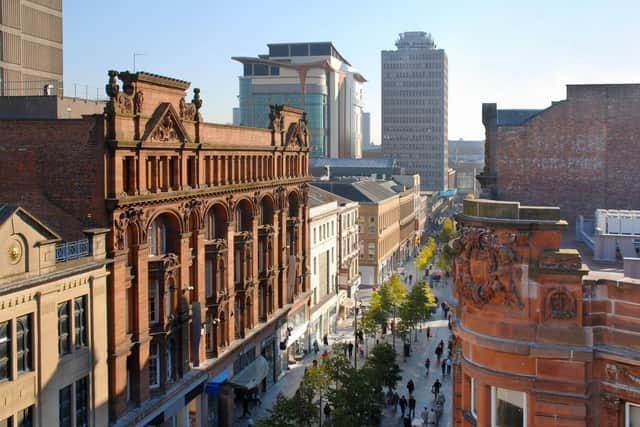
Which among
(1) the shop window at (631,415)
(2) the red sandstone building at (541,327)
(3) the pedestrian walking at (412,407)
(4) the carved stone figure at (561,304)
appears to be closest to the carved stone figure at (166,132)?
(2) the red sandstone building at (541,327)

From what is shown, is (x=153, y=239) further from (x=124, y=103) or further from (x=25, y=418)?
(x=25, y=418)

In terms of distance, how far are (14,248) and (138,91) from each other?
1202 cm

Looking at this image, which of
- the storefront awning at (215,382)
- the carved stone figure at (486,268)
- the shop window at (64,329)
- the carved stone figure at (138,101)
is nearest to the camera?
the carved stone figure at (486,268)

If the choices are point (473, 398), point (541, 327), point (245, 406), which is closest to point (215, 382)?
point (245, 406)

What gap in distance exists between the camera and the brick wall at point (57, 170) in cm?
3556

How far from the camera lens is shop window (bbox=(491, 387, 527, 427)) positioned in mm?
20578

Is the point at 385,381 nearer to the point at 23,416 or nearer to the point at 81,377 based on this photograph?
the point at 81,377

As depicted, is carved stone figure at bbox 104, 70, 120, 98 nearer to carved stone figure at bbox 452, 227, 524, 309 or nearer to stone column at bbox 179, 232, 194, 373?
stone column at bbox 179, 232, 194, 373

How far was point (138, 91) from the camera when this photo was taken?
3809cm

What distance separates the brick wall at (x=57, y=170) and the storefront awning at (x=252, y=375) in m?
18.8

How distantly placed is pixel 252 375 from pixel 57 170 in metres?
22.5

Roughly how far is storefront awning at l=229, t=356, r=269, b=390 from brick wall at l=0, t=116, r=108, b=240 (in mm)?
18845

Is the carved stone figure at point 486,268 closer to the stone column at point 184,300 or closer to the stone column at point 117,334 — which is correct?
the stone column at point 117,334

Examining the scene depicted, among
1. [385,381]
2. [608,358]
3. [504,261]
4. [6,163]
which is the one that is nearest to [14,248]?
[6,163]
